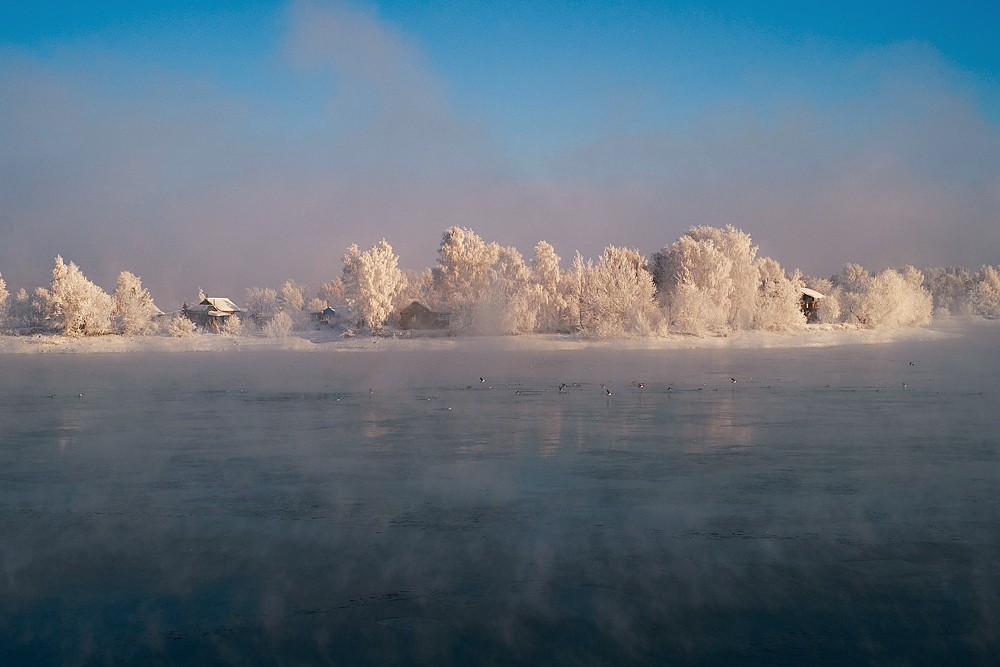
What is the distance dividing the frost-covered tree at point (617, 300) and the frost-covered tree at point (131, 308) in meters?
27.5

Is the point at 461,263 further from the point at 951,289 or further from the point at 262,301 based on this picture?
the point at 951,289

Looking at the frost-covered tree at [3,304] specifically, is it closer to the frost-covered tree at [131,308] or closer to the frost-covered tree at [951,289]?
the frost-covered tree at [131,308]

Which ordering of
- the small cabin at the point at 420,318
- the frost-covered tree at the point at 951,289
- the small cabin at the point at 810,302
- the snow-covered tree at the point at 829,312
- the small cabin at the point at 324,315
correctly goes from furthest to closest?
the frost-covered tree at the point at 951,289 < the small cabin at the point at 810,302 < the small cabin at the point at 324,315 < the snow-covered tree at the point at 829,312 < the small cabin at the point at 420,318

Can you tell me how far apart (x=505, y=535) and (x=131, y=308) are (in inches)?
2028

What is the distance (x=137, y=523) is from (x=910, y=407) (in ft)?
50.4

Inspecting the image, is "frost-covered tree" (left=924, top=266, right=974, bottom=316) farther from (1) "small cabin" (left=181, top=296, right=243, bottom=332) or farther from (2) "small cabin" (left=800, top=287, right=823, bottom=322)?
(1) "small cabin" (left=181, top=296, right=243, bottom=332)

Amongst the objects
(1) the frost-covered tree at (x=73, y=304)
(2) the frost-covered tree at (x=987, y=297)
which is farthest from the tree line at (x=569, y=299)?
(2) the frost-covered tree at (x=987, y=297)

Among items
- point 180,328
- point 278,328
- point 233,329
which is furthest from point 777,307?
point 180,328

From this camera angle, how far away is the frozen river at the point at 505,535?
6.12m

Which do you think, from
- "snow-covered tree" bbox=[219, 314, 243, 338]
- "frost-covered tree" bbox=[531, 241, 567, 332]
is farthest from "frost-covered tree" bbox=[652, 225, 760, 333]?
"snow-covered tree" bbox=[219, 314, 243, 338]

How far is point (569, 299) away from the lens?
58.7 metres

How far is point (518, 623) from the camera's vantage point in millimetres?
6355

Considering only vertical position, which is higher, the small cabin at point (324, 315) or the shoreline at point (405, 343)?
the small cabin at point (324, 315)

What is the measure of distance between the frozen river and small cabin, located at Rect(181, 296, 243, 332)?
5189 cm
